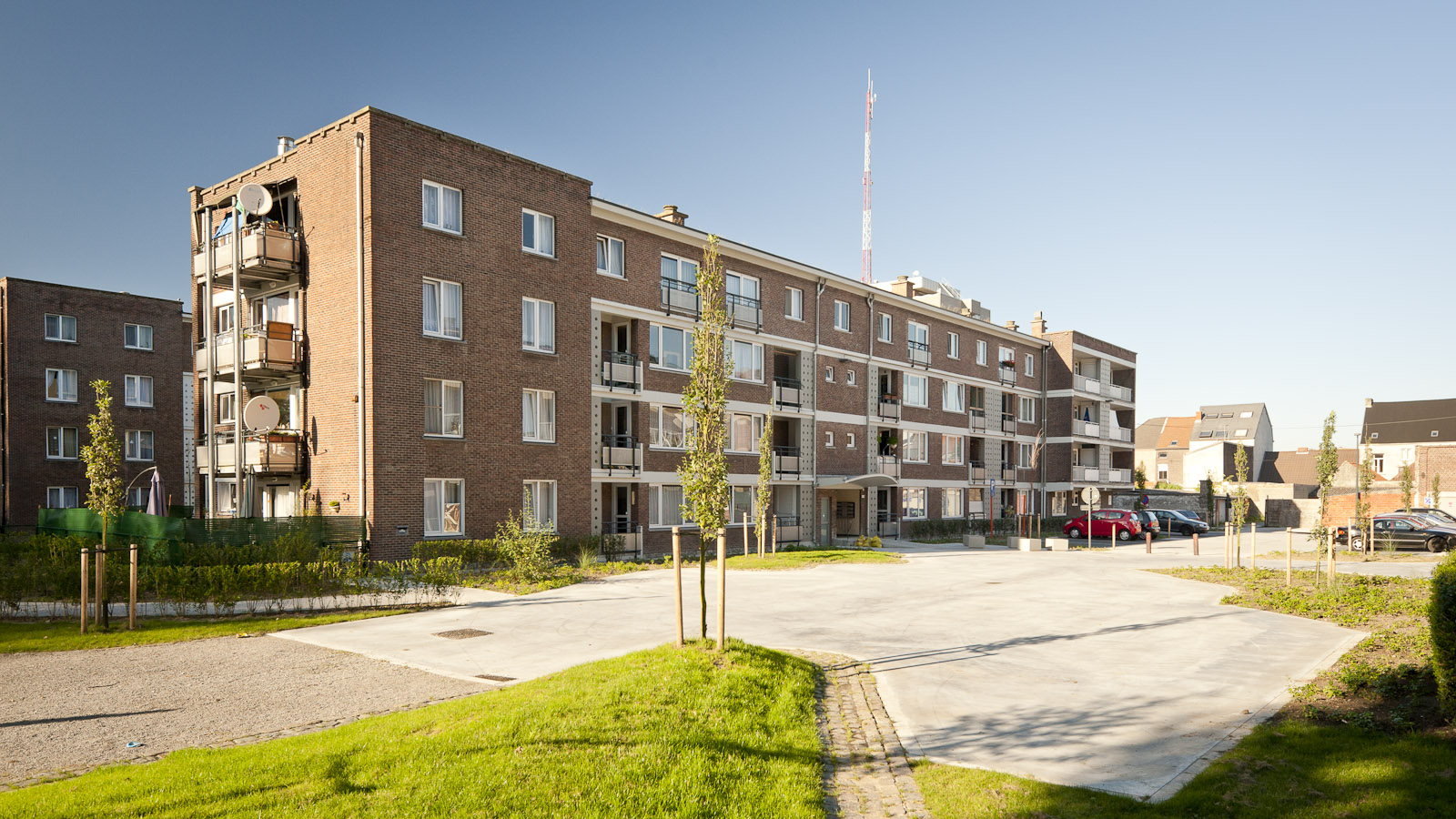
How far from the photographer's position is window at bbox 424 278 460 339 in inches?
960

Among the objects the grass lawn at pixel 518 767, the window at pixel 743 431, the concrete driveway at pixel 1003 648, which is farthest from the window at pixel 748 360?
the grass lawn at pixel 518 767

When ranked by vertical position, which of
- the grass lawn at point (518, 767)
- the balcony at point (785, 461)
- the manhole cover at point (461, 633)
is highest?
the balcony at point (785, 461)

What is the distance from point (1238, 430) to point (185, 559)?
330ft

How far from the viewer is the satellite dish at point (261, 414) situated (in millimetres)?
23516

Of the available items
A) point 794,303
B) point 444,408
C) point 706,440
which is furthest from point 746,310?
point 706,440

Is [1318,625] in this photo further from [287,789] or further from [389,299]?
[389,299]

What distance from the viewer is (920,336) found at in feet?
151

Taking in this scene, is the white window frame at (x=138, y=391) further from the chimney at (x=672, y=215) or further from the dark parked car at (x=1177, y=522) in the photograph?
the dark parked car at (x=1177, y=522)

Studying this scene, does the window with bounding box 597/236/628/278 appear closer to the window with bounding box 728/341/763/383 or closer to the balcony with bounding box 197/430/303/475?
the window with bounding box 728/341/763/383

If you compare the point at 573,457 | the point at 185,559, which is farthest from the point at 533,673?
the point at 573,457

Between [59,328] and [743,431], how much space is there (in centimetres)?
3137

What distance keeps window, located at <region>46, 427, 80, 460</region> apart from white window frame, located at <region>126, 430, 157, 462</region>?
6.92ft

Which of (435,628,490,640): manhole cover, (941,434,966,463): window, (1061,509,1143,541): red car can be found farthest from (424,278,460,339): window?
(1061,509,1143,541): red car

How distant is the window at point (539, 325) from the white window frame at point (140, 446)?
25592 millimetres
